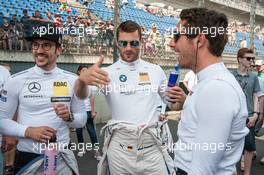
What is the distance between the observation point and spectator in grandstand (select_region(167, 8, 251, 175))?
1.66 metres

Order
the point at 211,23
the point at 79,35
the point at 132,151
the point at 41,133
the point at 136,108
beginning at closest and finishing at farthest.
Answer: the point at 211,23 → the point at 41,133 → the point at 132,151 → the point at 136,108 → the point at 79,35

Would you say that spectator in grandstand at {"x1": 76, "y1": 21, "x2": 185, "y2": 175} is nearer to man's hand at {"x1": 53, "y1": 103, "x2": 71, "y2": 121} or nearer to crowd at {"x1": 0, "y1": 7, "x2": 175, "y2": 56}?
man's hand at {"x1": 53, "y1": 103, "x2": 71, "y2": 121}

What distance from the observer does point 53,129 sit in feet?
8.64

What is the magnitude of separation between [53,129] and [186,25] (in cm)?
126

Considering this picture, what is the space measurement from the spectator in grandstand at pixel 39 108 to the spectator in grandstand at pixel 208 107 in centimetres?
107

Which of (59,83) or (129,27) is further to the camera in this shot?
(129,27)

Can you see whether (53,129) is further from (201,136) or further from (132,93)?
(201,136)

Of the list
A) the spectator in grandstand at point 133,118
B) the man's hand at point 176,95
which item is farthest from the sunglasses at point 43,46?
the man's hand at point 176,95

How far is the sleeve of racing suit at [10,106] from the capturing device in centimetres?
269

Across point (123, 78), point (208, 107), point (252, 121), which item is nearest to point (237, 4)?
point (252, 121)

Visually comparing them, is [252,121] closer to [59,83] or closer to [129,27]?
[129,27]

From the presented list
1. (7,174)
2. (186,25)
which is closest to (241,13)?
(7,174)

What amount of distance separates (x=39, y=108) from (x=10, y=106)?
0.22 metres

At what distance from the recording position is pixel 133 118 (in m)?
3.11
